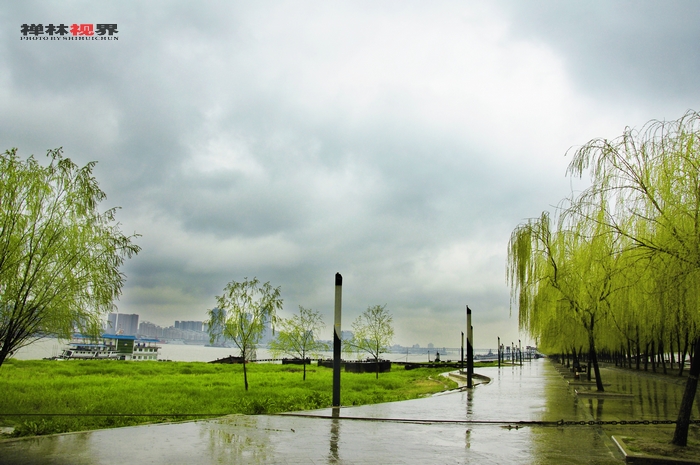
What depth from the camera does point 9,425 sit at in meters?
12.0

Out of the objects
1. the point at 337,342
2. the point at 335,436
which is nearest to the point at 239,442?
the point at 335,436

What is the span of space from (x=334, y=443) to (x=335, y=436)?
0.75 metres

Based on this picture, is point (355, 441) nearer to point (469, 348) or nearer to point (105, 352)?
point (469, 348)

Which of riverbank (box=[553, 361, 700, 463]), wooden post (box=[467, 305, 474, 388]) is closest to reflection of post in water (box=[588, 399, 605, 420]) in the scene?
riverbank (box=[553, 361, 700, 463])

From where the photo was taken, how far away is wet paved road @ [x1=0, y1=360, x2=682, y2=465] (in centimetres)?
779

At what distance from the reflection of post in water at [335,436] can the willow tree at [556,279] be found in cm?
947

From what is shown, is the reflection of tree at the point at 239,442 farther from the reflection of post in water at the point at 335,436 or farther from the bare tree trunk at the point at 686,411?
the bare tree trunk at the point at 686,411

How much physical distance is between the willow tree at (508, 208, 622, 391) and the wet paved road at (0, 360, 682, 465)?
5413 millimetres

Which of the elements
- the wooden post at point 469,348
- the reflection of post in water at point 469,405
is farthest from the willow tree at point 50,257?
the wooden post at point 469,348

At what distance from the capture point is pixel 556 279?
18.9 metres

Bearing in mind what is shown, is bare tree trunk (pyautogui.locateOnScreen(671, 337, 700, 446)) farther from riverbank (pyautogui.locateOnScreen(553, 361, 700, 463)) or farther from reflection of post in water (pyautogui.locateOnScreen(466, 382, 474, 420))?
reflection of post in water (pyautogui.locateOnScreen(466, 382, 474, 420))

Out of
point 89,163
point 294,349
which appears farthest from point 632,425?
point 294,349

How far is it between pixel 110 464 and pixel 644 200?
36.0 feet

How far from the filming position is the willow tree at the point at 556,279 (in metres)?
18.0
